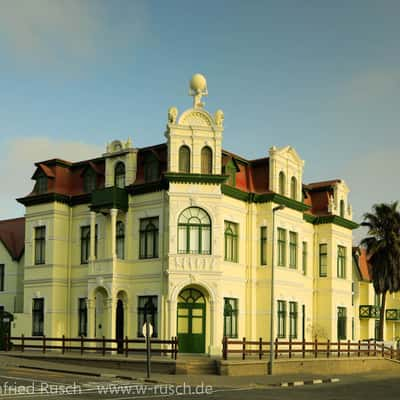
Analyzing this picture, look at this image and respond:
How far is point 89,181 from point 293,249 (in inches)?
478

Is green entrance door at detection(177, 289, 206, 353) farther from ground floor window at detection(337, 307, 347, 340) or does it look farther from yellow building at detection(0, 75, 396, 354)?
ground floor window at detection(337, 307, 347, 340)

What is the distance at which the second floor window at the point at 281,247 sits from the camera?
43.6m

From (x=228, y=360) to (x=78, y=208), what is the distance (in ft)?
46.1

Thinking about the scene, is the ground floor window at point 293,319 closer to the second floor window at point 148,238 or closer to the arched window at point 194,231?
the arched window at point 194,231

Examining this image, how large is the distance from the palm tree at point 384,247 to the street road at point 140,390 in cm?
2653

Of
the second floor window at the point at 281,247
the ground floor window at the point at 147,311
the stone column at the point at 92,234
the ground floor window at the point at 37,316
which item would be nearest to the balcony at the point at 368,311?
the second floor window at the point at 281,247

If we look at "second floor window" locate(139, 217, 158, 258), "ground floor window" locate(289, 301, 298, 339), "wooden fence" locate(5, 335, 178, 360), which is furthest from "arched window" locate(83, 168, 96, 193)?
"ground floor window" locate(289, 301, 298, 339)

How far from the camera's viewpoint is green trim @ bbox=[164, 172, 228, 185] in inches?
1513

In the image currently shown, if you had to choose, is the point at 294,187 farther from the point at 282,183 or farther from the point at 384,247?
the point at 384,247

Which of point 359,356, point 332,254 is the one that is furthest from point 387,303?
point 359,356

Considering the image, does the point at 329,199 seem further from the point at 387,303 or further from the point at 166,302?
the point at 387,303

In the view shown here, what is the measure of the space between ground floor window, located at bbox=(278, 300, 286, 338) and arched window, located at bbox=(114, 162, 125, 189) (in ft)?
35.3

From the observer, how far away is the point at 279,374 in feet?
117

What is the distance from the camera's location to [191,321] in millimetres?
38906
